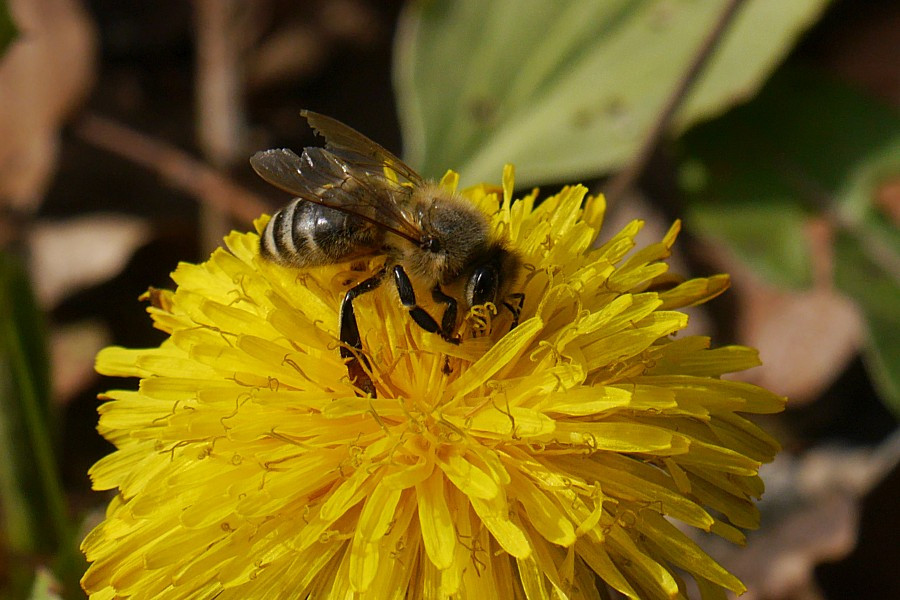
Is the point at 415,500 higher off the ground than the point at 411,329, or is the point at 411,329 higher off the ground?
the point at 411,329

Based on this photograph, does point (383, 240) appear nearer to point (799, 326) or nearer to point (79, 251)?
point (799, 326)

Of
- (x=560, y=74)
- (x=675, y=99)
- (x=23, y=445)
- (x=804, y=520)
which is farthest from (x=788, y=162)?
(x=23, y=445)

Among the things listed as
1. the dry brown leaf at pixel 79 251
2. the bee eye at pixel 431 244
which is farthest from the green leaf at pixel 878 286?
the dry brown leaf at pixel 79 251

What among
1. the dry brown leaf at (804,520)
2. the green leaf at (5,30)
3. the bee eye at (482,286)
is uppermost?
the green leaf at (5,30)

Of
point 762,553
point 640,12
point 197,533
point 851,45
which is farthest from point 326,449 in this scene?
point 851,45

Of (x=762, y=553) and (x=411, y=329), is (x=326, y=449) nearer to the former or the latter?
(x=411, y=329)

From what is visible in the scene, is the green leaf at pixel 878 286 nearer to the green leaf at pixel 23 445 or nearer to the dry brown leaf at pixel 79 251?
the green leaf at pixel 23 445
